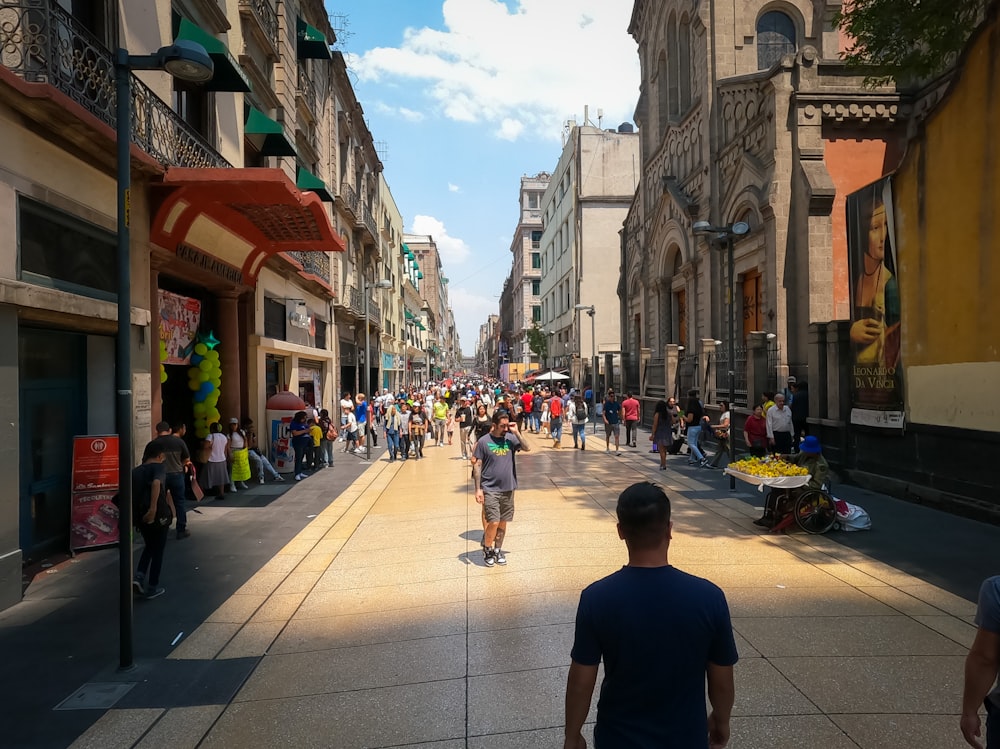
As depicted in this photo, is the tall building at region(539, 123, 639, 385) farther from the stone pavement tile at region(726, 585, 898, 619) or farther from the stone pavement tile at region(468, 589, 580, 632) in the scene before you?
the stone pavement tile at region(468, 589, 580, 632)

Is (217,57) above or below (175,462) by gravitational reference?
above

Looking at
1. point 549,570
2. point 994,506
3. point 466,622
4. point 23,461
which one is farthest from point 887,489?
point 23,461

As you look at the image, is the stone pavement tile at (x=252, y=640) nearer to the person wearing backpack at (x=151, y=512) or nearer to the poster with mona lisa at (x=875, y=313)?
the person wearing backpack at (x=151, y=512)

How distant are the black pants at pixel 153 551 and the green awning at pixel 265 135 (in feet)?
34.7

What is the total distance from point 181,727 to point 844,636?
198 inches

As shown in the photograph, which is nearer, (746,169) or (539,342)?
(746,169)

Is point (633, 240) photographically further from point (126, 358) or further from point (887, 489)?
point (126, 358)

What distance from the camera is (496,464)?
7.55 metres

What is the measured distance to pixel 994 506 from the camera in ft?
29.2

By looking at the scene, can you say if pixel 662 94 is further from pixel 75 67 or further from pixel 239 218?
pixel 75 67

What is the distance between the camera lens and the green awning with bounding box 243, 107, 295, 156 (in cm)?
1438

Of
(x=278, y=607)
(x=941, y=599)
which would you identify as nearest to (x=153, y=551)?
(x=278, y=607)

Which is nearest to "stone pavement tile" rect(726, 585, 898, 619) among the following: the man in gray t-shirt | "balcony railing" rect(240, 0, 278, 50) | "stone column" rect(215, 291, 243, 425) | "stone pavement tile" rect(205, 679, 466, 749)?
"stone pavement tile" rect(205, 679, 466, 749)

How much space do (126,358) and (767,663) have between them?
542cm
